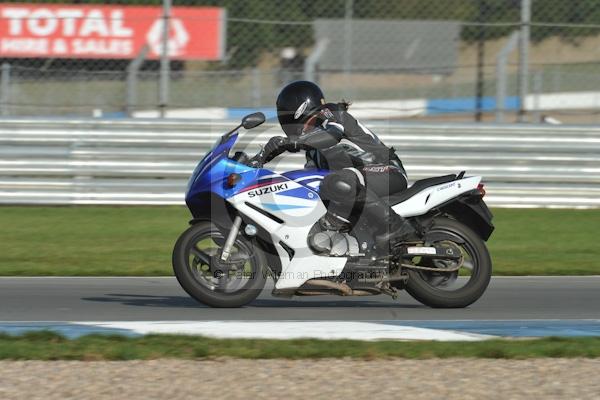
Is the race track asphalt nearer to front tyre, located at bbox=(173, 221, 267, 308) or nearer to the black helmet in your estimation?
front tyre, located at bbox=(173, 221, 267, 308)

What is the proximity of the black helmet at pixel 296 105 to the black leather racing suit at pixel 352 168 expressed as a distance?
5 cm

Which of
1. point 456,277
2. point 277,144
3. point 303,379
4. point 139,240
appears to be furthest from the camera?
point 139,240

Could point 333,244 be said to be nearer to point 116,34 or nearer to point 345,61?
point 345,61


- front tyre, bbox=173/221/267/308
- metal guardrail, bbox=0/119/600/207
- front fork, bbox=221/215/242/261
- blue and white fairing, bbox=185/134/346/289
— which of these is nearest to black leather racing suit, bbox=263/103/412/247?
blue and white fairing, bbox=185/134/346/289

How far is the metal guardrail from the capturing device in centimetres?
1251

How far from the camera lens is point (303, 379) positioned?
16.7 feet

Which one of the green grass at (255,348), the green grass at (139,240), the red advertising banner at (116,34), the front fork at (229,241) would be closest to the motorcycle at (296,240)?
the front fork at (229,241)

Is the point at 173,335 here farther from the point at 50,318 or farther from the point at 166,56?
the point at 166,56

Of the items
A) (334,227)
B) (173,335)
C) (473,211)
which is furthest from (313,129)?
(173,335)

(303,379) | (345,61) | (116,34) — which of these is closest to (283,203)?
(303,379)

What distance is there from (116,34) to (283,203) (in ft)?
31.9

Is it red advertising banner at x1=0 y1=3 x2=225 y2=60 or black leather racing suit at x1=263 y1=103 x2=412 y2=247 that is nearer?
black leather racing suit at x1=263 y1=103 x2=412 y2=247

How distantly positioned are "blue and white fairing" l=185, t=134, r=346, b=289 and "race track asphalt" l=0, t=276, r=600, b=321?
33cm

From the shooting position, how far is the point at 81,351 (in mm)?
5668
